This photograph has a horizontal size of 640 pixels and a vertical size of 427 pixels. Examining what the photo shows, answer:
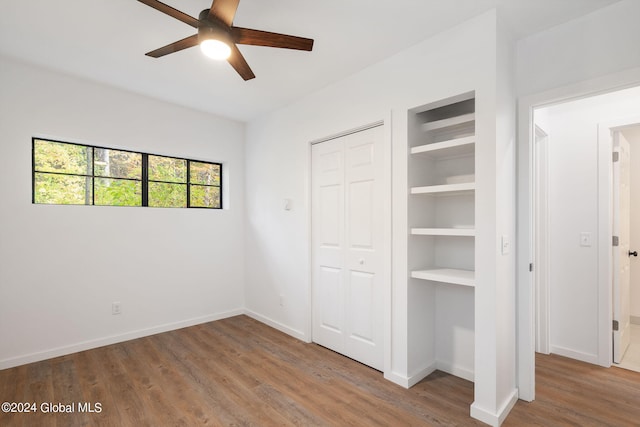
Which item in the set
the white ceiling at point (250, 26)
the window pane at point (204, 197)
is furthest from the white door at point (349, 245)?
the window pane at point (204, 197)

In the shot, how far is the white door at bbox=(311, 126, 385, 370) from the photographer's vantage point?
2.79 m

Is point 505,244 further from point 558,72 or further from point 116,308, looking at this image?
point 116,308

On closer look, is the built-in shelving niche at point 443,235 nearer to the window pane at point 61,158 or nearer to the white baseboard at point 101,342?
the white baseboard at point 101,342

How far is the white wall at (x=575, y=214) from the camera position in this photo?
2908 mm

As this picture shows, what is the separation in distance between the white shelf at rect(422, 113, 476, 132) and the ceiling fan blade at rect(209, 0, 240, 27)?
1.66m

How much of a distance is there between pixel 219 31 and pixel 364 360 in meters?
2.77

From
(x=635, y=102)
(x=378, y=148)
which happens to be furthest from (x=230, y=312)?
(x=635, y=102)

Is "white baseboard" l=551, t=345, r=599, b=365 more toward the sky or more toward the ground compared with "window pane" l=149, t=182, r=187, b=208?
more toward the ground

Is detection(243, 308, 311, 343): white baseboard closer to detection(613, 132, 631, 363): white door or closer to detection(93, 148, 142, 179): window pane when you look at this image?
detection(93, 148, 142, 179): window pane

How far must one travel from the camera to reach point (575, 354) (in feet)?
9.74

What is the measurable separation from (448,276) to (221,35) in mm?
2155

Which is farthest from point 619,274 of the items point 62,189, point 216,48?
point 62,189

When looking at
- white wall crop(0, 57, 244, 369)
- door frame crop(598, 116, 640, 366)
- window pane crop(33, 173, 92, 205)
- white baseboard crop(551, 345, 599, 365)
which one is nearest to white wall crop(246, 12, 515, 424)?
white wall crop(0, 57, 244, 369)

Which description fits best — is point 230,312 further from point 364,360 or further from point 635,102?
point 635,102
